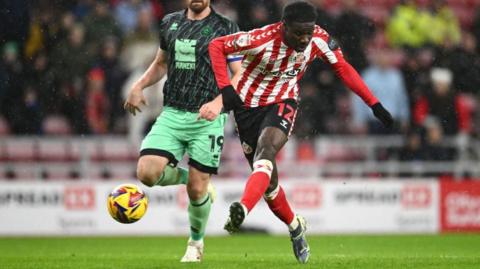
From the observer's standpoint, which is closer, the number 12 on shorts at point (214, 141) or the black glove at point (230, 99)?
the black glove at point (230, 99)

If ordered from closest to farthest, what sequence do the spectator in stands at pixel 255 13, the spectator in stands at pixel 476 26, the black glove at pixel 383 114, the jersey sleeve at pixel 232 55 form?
1. the black glove at pixel 383 114
2. the jersey sleeve at pixel 232 55
3. the spectator in stands at pixel 255 13
4. the spectator in stands at pixel 476 26

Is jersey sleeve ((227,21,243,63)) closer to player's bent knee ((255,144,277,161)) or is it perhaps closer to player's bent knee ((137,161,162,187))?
player's bent knee ((255,144,277,161))

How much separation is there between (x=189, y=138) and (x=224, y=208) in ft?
22.3

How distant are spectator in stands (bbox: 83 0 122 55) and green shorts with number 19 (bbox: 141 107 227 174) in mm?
6475

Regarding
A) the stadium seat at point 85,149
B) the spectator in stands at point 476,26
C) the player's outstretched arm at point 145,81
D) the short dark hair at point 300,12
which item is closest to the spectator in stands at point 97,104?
the stadium seat at point 85,149

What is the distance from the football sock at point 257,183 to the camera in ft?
26.0

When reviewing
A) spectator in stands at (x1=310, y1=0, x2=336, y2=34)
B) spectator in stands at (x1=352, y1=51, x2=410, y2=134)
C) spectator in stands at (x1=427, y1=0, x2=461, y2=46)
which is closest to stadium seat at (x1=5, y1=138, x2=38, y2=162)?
spectator in stands at (x1=310, y1=0, x2=336, y2=34)

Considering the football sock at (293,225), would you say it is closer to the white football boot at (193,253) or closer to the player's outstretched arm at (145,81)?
the white football boot at (193,253)

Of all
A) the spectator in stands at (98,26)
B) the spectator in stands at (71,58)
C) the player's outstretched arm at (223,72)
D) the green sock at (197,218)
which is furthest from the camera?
the spectator in stands at (98,26)

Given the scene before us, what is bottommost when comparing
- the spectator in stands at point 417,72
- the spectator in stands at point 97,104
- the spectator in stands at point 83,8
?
the spectator in stands at point 97,104

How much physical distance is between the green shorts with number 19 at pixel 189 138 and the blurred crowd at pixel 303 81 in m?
5.15

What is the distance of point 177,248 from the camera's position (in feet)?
42.3

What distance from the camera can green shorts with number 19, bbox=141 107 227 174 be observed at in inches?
372

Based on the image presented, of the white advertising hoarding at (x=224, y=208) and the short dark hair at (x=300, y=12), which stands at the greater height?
the short dark hair at (x=300, y=12)
